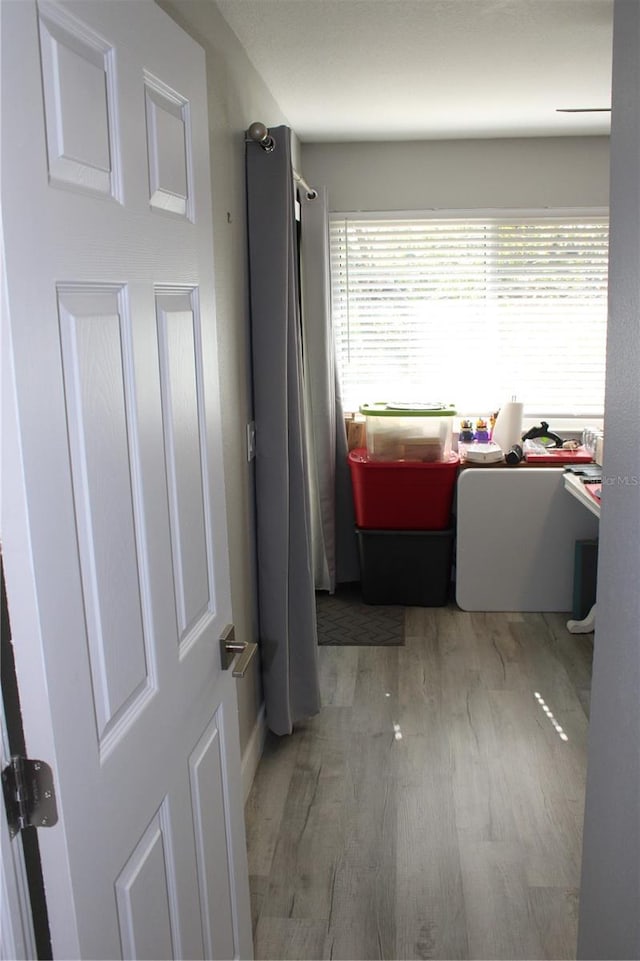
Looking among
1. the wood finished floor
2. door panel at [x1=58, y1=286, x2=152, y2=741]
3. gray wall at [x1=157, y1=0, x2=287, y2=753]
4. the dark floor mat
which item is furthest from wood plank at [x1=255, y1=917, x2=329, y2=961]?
the dark floor mat

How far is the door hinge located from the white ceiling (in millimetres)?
2068

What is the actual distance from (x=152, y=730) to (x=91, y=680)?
0.24 m

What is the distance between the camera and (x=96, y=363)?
1.02m

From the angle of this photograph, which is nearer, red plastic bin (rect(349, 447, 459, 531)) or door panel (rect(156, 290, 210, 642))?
door panel (rect(156, 290, 210, 642))

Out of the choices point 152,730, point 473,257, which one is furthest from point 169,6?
point 473,257

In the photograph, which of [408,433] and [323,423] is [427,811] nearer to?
[408,433]

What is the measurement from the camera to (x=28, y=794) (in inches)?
36.1

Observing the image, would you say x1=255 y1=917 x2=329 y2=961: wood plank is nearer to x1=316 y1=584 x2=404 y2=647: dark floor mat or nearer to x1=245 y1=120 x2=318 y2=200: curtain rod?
x1=316 y1=584 x2=404 y2=647: dark floor mat

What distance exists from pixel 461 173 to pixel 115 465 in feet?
12.2

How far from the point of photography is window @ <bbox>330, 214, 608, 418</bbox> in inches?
171

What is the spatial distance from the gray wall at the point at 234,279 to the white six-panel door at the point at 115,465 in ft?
2.63

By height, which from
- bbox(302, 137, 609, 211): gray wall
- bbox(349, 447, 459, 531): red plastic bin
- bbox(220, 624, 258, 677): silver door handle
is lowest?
bbox(349, 447, 459, 531): red plastic bin

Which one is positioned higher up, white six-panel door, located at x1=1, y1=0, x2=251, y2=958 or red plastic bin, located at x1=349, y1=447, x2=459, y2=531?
white six-panel door, located at x1=1, y1=0, x2=251, y2=958

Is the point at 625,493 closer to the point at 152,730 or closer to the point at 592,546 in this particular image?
the point at 152,730
